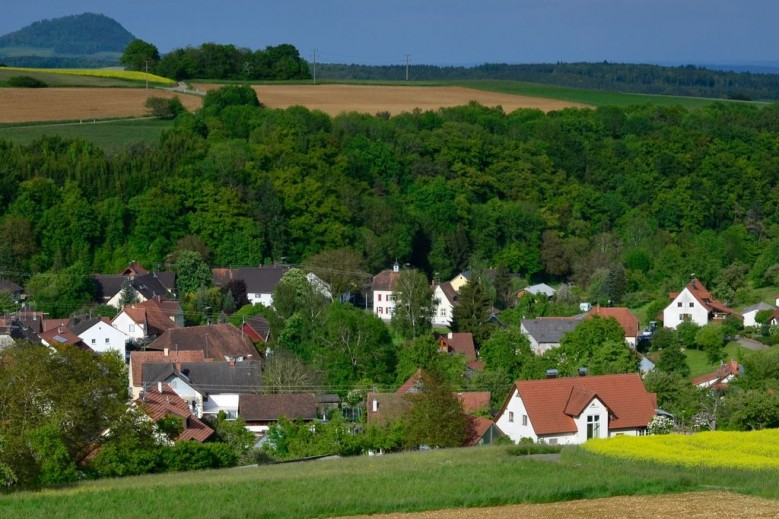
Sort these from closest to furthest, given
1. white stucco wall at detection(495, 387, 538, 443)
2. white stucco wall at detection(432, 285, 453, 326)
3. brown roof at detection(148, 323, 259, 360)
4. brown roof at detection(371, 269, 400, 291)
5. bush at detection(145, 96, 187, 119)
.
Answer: white stucco wall at detection(495, 387, 538, 443) < brown roof at detection(148, 323, 259, 360) < white stucco wall at detection(432, 285, 453, 326) < brown roof at detection(371, 269, 400, 291) < bush at detection(145, 96, 187, 119)

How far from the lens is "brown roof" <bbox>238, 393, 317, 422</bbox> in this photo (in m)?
35.4

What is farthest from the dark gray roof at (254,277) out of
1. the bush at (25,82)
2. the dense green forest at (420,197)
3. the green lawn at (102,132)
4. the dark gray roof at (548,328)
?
the bush at (25,82)

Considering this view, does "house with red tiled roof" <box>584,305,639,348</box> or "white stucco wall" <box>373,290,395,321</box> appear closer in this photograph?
"house with red tiled roof" <box>584,305,639,348</box>

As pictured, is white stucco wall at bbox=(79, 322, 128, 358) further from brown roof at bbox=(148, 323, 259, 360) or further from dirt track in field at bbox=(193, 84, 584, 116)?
dirt track in field at bbox=(193, 84, 584, 116)

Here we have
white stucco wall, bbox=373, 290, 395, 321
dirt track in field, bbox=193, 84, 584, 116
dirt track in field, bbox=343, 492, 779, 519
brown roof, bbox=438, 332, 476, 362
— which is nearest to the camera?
dirt track in field, bbox=343, 492, 779, 519

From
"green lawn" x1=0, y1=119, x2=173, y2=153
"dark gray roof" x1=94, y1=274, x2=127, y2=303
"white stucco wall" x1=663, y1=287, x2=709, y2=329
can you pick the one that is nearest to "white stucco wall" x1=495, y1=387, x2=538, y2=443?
"white stucco wall" x1=663, y1=287, x2=709, y2=329

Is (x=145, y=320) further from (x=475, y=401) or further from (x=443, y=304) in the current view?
(x=475, y=401)

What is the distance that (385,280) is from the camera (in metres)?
54.7

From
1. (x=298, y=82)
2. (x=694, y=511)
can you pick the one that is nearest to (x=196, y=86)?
(x=298, y=82)

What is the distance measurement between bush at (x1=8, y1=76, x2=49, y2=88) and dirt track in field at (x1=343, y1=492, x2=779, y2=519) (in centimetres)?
6172

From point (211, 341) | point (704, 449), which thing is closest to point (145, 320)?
point (211, 341)

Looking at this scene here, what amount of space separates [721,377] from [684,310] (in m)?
11.4

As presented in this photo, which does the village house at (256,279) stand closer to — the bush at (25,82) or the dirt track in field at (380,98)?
the dirt track in field at (380,98)

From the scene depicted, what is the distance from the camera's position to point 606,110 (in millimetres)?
82688
